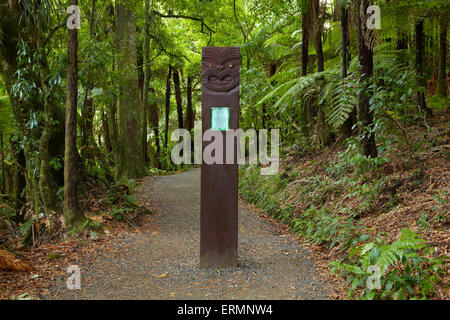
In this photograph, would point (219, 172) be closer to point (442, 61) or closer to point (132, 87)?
point (442, 61)

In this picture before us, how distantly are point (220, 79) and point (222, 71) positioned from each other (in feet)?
0.32

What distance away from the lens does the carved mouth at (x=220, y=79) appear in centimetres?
420

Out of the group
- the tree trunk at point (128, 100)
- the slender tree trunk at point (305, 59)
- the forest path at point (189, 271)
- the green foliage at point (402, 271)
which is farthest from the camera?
the tree trunk at point (128, 100)

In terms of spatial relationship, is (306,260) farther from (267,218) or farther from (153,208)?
(153,208)

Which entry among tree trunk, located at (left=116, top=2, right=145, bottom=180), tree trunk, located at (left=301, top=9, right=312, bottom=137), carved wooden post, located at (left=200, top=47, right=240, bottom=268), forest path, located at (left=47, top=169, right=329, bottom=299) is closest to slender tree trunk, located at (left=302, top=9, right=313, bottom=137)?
tree trunk, located at (left=301, top=9, right=312, bottom=137)

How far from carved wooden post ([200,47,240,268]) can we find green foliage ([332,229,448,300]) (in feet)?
5.04

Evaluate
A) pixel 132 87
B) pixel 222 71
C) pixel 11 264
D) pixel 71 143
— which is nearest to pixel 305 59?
pixel 222 71

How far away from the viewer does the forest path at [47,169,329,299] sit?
3672mm

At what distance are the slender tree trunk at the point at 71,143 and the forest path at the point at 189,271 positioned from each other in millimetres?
800

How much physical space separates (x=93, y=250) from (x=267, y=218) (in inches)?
145

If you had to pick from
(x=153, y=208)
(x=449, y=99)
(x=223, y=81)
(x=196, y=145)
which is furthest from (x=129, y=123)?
(x=196, y=145)

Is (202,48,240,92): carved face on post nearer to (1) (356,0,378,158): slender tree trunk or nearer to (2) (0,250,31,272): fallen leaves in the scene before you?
(1) (356,0,378,158): slender tree trunk

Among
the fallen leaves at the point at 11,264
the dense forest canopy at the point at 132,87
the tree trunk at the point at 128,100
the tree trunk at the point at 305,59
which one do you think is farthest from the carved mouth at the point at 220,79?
A: the tree trunk at the point at 128,100

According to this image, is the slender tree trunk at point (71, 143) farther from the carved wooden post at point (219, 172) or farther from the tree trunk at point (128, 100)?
the tree trunk at point (128, 100)
